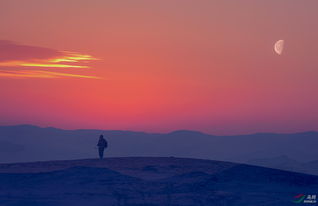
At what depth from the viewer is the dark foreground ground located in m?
27.6

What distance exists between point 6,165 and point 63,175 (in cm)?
706

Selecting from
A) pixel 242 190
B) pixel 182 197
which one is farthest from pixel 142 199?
pixel 242 190

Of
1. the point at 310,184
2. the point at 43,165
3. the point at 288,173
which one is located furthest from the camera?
the point at 43,165

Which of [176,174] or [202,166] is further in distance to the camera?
[202,166]

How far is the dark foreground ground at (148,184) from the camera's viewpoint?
27609 mm

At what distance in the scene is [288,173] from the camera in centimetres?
3506

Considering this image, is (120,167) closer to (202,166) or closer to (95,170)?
(95,170)

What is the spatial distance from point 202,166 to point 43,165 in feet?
34.2

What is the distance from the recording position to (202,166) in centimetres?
3628

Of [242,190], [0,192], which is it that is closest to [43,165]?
[0,192]

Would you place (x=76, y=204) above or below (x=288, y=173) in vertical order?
below

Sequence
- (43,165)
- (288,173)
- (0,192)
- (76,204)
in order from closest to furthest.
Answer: (76,204), (0,192), (288,173), (43,165)

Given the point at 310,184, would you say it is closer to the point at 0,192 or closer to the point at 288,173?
the point at 288,173

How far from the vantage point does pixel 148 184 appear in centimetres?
3069
